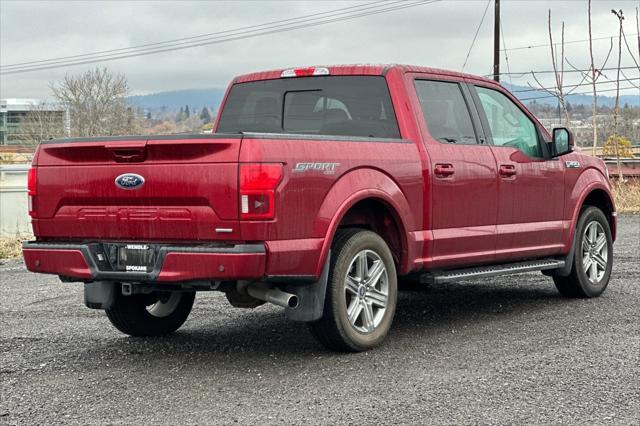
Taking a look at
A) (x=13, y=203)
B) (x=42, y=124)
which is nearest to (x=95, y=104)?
(x=42, y=124)

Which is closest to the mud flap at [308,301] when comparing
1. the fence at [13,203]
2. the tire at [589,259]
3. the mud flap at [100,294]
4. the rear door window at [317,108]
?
the mud flap at [100,294]

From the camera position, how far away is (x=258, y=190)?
233 inches

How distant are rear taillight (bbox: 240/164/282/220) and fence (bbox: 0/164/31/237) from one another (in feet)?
48.0

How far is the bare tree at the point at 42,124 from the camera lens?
76.8 metres

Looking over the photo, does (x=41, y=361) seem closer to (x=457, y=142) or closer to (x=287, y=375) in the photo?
(x=287, y=375)

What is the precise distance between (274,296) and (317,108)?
202cm

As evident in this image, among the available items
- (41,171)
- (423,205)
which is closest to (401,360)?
(423,205)

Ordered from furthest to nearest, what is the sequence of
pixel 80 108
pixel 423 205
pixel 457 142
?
pixel 80 108 < pixel 457 142 < pixel 423 205

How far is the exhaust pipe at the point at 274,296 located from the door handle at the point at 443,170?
169 centimetres

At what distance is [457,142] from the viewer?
7832 mm

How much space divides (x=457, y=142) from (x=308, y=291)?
2.13m

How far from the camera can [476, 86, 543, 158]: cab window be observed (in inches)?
332

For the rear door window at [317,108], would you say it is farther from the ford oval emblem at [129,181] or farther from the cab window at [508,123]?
the ford oval emblem at [129,181]

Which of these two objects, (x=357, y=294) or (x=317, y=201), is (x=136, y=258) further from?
(x=357, y=294)
